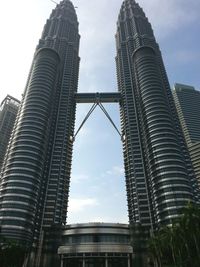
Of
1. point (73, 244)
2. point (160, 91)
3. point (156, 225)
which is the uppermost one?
point (160, 91)

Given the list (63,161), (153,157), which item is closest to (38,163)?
(63,161)

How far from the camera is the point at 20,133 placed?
154 metres

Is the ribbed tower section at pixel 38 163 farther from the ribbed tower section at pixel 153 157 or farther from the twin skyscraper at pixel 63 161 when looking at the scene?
the ribbed tower section at pixel 153 157

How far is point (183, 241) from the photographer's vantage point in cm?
7044

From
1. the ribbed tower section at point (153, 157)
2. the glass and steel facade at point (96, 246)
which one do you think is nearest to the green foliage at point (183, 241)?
the glass and steel facade at point (96, 246)

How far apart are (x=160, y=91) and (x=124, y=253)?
100 metres

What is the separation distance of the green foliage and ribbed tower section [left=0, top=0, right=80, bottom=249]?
218 feet

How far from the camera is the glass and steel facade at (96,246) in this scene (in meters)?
116

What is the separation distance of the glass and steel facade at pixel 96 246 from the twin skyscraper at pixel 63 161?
14033 millimetres

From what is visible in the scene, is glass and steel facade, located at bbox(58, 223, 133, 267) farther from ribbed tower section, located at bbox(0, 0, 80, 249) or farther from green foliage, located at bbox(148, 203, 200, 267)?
green foliage, located at bbox(148, 203, 200, 267)

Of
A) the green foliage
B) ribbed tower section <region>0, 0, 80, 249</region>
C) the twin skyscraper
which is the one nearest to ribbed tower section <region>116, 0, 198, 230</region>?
the twin skyscraper

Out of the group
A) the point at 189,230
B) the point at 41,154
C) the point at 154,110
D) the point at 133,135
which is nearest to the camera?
the point at 189,230

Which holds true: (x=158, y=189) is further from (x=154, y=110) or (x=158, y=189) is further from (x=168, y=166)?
(x=154, y=110)

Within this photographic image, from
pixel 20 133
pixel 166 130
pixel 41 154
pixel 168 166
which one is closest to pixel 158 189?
pixel 168 166
